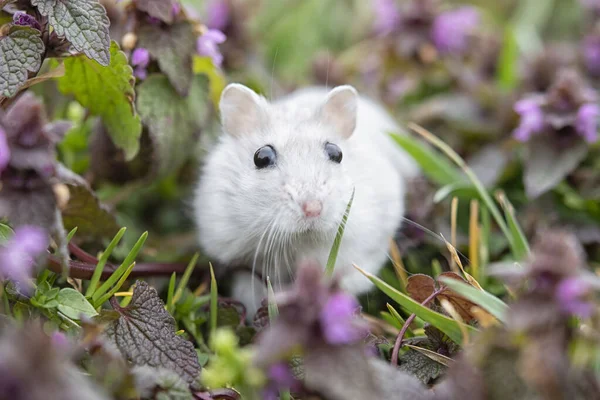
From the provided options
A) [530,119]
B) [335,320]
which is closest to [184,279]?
[335,320]

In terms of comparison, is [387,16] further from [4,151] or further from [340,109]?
[4,151]

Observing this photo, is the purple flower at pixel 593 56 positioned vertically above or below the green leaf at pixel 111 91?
below

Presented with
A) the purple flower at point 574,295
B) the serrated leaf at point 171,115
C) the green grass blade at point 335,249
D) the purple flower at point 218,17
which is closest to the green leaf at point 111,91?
the serrated leaf at point 171,115

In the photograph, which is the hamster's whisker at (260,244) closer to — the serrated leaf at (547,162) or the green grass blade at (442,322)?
the green grass blade at (442,322)

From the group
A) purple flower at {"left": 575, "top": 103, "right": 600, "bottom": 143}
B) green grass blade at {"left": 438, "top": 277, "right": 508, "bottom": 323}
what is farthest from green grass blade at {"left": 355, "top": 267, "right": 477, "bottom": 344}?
purple flower at {"left": 575, "top": 103, "right": 600, "bottom": 143}

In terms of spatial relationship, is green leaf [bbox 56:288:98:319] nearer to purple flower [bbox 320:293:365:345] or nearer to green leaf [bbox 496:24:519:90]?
purple flower [bbox 320:293:365:345]

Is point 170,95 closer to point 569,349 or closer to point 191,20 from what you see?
point 191,20
